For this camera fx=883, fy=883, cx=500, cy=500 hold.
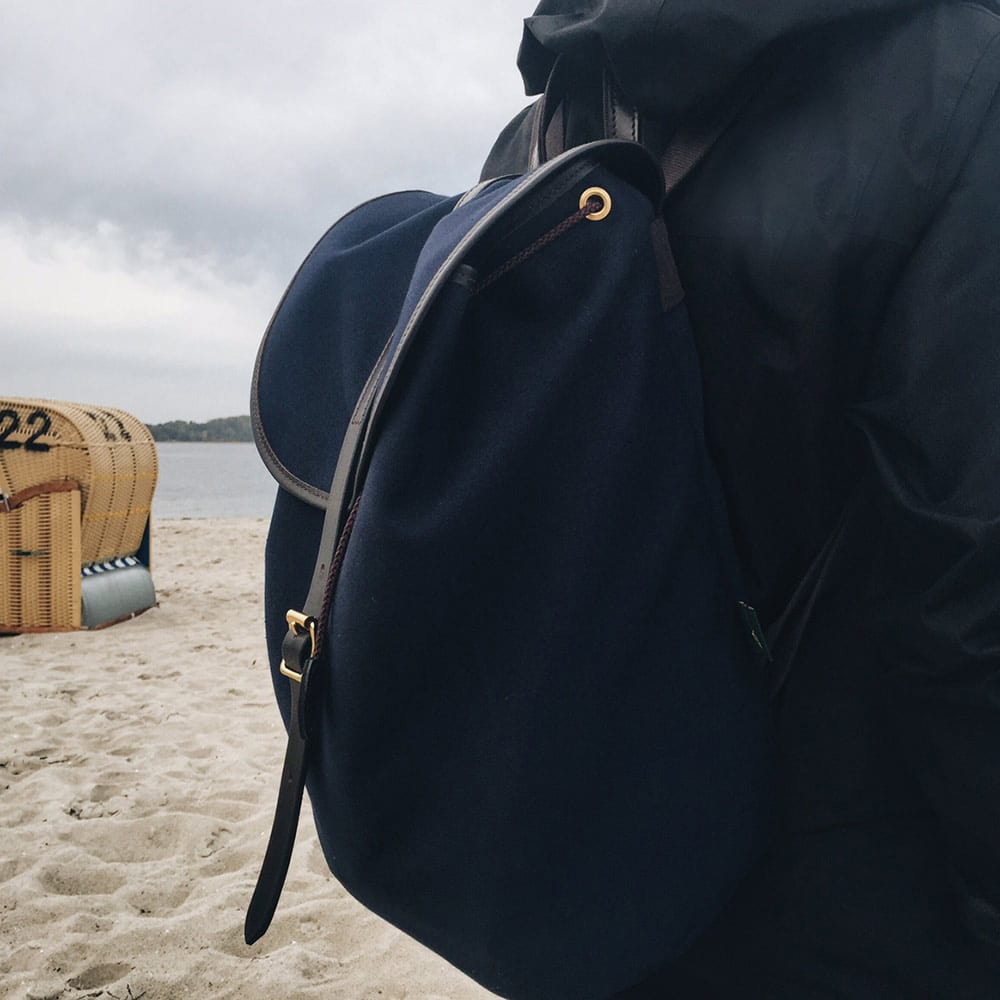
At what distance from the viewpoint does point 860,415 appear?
2.44ft

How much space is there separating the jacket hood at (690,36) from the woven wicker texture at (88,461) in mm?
5751

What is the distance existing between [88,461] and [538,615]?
19.1 ft

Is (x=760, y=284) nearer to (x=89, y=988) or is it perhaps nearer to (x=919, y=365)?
(x=919, y=365)

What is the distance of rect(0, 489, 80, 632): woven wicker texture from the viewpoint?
5738mm

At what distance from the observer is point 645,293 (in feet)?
2.38

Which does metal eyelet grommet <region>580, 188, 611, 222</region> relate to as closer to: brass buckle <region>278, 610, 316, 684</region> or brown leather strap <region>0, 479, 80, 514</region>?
brass buckle <region>278, 610, 316, 684</region>

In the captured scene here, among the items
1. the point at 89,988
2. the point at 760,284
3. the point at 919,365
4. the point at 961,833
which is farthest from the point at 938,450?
the point at 89,988

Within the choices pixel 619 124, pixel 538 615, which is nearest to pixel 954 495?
pixel 538 615

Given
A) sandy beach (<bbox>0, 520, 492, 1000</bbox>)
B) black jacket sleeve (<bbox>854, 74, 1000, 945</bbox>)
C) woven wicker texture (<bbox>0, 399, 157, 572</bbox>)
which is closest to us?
black jacket sleeve (<bbox>854, 74, 1000, 945</bbox>)

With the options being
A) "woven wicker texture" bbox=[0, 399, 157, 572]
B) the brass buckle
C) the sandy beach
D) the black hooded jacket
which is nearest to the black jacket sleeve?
the black hooded jacket

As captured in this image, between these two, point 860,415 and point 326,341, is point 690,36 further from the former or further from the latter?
point 326,341

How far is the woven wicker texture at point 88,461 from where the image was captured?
18.7 feet

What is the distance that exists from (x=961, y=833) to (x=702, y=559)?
30 cm

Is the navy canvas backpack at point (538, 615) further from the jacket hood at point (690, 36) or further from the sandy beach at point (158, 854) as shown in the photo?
the sandy beach at point (158, 854)
